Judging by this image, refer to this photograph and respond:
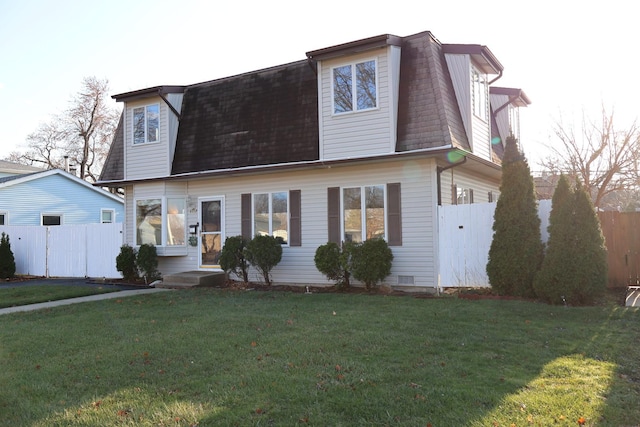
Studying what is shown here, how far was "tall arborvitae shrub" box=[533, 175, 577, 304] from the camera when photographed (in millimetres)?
8250

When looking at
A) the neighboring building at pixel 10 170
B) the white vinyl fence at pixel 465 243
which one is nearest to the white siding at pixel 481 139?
the white vinyl fence at pixel 465 243

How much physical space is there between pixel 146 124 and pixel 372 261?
8283mm

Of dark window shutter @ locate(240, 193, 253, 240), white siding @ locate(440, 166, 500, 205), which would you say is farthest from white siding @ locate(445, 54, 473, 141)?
dark window shutter @ locate(240, 193, 253, 240)

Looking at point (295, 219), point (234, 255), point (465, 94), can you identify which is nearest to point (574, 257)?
point (465, 94)

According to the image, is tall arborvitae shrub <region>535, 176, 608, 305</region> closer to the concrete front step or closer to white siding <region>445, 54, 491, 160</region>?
white siding <region>445, 54, 491, 160</region>

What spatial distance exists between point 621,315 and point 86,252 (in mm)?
14922

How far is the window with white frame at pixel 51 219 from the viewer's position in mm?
23391

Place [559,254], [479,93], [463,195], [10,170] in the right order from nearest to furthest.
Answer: [559,254]
[479,93]
[463,195]
[10,170]

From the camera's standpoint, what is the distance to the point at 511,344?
5.72m

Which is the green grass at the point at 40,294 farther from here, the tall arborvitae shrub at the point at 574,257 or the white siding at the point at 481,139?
the tall arborvitae shrub at the point at 574,257

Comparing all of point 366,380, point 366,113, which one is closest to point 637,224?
point 366,113

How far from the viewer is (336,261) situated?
10773 mm

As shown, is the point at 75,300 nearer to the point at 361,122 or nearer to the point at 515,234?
the point at 361,122

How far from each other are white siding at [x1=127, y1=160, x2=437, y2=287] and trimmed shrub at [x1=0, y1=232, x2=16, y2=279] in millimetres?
5699
